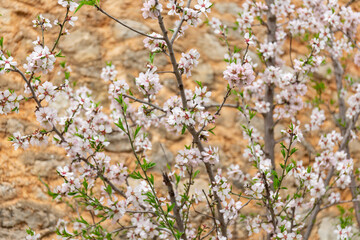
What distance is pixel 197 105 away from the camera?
207 cm

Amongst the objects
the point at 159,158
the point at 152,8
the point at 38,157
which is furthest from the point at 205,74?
the point at 152,8

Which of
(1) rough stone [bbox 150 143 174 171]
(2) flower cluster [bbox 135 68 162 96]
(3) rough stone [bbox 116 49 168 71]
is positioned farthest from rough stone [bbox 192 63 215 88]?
(2) flower cluster [bbox 135 68 162 96]

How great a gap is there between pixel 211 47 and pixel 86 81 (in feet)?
5.00

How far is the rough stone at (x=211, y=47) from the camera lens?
4465 mm

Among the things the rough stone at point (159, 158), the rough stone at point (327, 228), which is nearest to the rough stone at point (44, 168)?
the rough stone at point (159, 158)

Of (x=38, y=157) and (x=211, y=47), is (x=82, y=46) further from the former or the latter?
(x=211, y=47)

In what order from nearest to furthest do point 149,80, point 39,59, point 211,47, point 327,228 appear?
point 39,59 < point 149,80 < point 327,228 < point 211,47

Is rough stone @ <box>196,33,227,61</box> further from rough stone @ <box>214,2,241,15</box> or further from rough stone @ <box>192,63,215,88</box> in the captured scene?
rough stone @ <box>214,2,241,15</box>

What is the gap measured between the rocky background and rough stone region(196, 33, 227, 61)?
0.01 m

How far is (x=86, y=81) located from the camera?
4035 millimetres

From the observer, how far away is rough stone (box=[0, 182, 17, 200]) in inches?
133

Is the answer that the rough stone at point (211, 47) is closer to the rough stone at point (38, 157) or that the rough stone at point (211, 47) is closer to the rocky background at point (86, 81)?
the rocky background at point (86, 81)

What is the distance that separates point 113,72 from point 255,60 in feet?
6.74

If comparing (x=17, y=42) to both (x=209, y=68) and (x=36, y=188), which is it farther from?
(x=209, y=68)
